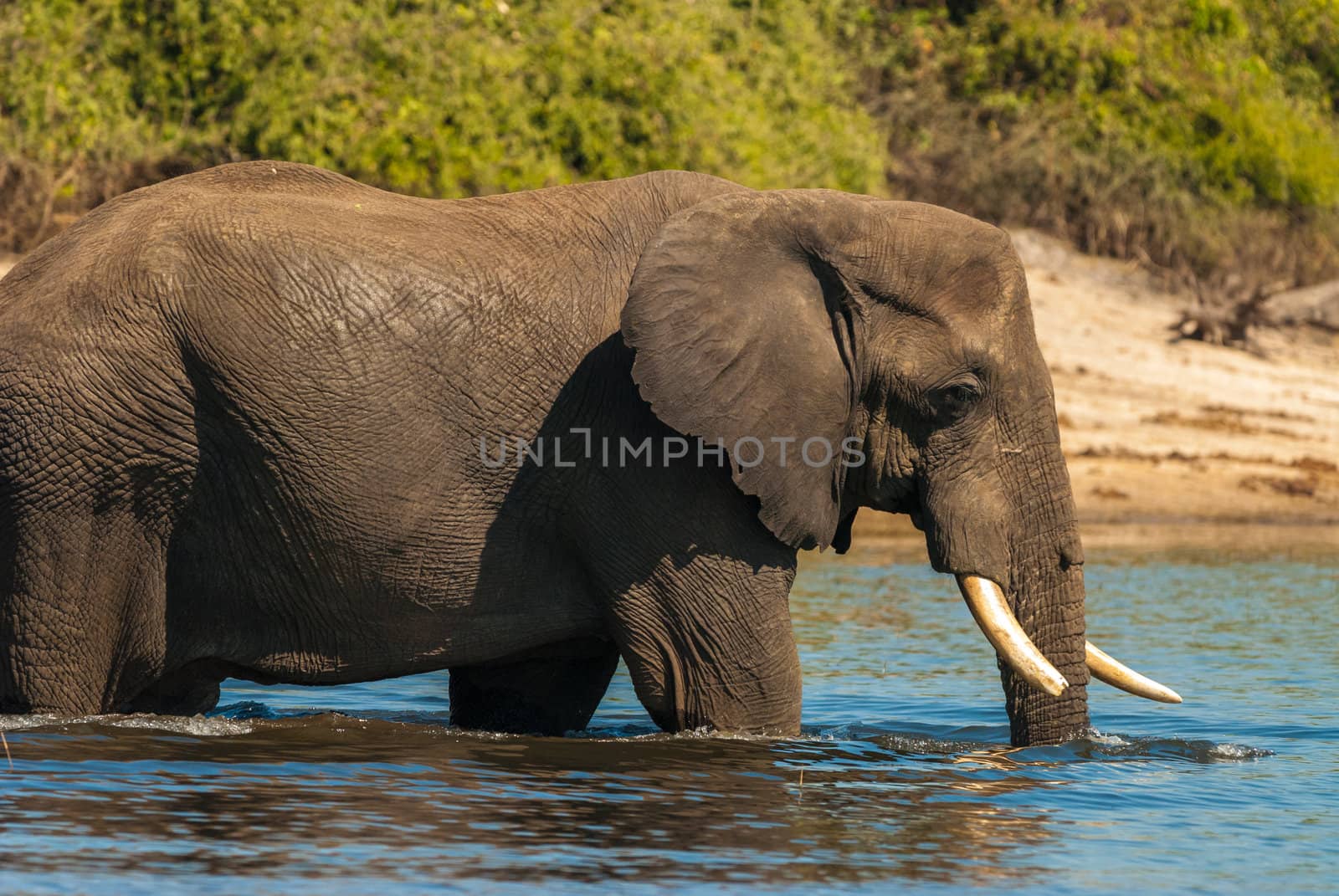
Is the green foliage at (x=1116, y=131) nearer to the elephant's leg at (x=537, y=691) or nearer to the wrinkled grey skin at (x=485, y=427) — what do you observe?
the elephant's leg at (x=537, y=691)

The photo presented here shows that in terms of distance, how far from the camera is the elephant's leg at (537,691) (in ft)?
23.5

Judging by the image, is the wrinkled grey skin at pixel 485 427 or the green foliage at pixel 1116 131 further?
the green foliage at pixel 1116 131

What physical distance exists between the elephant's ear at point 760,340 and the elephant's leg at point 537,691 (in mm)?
1158

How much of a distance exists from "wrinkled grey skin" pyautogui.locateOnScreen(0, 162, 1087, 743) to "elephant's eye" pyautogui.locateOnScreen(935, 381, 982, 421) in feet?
0.04

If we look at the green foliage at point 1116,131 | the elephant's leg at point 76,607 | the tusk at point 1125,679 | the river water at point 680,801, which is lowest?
the river water at point 680,801

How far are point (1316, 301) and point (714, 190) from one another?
1484 cm

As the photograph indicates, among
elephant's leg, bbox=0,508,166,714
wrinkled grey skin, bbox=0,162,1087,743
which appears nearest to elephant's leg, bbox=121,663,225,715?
wrinkled grey skin, bbox=0,162,1087,743

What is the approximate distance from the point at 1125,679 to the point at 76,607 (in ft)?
10.9

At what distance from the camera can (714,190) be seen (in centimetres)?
660

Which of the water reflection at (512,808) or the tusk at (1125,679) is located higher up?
the tusk at (1125,679)

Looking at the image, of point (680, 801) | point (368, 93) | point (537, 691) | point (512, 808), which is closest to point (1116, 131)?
point (368, 93)

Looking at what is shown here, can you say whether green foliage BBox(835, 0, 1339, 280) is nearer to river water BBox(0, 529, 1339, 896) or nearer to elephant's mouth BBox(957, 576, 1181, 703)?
river water BBox(0, 529, 1339, 896)

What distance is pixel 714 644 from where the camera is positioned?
6.41 meters

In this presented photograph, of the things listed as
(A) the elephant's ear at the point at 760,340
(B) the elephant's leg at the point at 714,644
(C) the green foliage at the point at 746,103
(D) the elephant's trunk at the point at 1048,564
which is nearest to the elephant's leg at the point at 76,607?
(B) the elephant's leg at the point at 714,644
